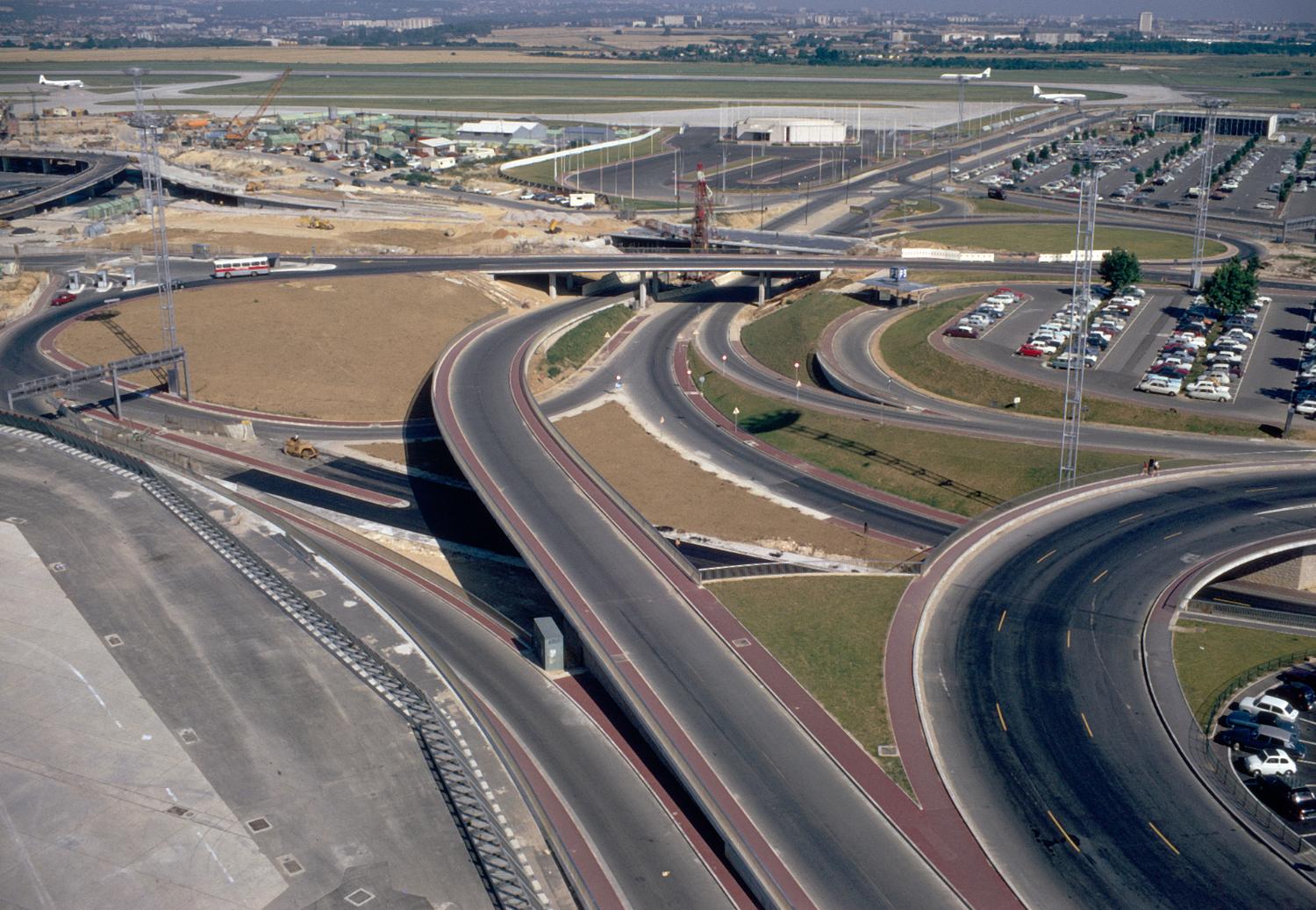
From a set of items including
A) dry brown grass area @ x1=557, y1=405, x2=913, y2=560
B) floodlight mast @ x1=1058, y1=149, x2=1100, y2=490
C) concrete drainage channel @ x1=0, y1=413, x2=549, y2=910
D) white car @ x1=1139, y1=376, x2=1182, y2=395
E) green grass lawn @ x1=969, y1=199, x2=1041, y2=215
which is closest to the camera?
concrete drainage channel @ x1=0, y1=413, x2=549, y2=910

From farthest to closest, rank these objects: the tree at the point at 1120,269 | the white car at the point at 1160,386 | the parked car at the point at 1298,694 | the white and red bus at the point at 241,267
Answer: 1. the white and red bus at the point at 241,267
2. the tree at the point at 1120,269
3. the white car at the point at 1160,386
4. the parked car at the point at 1298,694

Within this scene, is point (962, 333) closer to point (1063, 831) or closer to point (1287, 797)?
point (1287, 797)

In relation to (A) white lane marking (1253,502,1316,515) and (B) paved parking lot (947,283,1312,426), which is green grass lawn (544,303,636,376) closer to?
(B) paved parking lot (947,283,1312,426)

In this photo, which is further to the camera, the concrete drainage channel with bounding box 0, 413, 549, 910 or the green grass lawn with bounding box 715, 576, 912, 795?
the green grass lawn with bounding box 715, 576, 912, 795

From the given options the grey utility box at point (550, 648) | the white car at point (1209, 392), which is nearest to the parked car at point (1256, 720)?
the grey utility box at point (550, 648)

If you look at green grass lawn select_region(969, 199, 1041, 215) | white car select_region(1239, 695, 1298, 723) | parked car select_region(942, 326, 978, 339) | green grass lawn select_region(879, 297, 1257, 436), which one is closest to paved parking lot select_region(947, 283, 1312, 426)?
parked car select_region(942, 326, 978, 339)

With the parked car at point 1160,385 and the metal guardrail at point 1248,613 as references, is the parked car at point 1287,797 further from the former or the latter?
the parked car at point 1160,385
